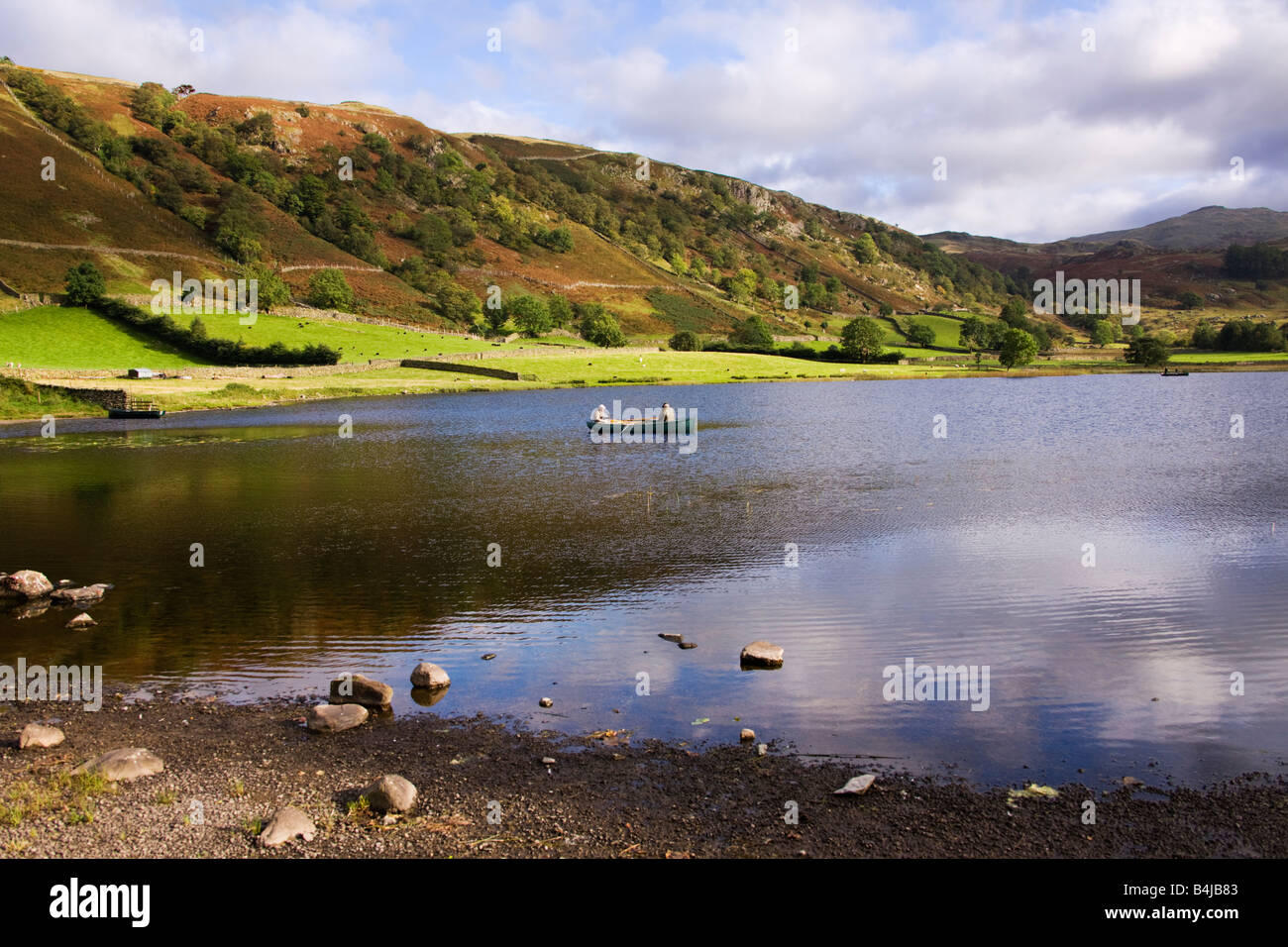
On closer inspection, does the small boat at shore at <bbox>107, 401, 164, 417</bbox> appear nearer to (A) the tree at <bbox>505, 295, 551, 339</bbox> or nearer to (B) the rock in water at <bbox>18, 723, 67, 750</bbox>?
(B) the rock in water at <bbox>18, 723, 67, 750</bbox>

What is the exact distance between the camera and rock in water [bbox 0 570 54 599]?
21.0 meters

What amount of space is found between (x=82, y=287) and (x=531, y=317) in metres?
65.0

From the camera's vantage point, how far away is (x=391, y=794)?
10.2m

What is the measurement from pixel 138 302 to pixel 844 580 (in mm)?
120073

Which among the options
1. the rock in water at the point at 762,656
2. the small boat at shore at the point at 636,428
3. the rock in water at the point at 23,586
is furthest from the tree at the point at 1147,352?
the rock in water at the point at 23,586

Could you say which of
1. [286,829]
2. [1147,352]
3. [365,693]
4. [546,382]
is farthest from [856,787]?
[1147,352]

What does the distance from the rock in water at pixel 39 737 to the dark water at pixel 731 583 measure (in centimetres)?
271

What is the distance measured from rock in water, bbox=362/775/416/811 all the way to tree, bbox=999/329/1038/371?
14100 centimetres

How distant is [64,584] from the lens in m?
22.0

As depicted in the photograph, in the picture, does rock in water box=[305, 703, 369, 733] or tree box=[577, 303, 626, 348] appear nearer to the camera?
rock in water box=[305, 703, 369, 733]

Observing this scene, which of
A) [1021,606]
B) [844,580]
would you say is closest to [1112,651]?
[1021,606]

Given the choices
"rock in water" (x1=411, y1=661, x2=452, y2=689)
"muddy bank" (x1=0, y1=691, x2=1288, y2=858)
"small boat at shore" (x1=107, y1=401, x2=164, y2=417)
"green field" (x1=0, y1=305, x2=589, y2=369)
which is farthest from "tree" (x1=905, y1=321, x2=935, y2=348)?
"muddy bank" (x1=0, y1=691, x2=1288, y2=858)
